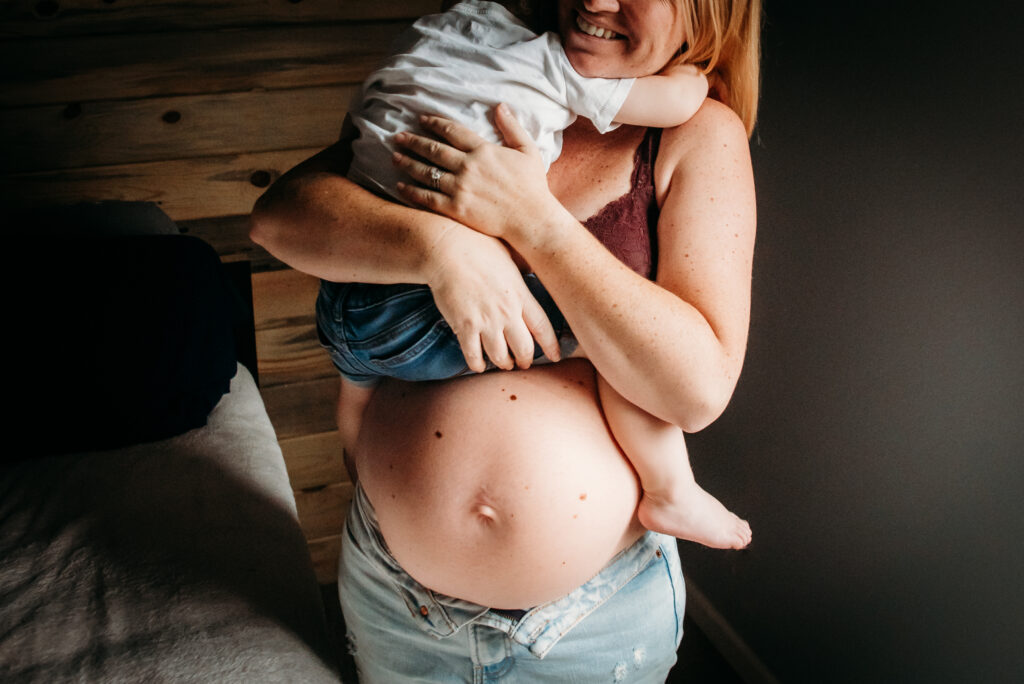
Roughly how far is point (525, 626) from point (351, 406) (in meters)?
0.38

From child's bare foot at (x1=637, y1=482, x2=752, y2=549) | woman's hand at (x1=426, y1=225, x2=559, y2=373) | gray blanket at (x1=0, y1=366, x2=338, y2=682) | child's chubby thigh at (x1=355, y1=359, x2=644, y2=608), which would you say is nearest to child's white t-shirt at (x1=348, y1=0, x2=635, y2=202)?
woman's hand at (x1=426, y1=225, x2=559, y2=373)

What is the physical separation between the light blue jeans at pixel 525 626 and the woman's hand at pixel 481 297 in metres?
0.32

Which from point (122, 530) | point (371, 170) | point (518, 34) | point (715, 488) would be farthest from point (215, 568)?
point (715, 488)

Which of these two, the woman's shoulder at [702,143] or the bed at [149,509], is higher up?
the woman's shoulder at [702,143]

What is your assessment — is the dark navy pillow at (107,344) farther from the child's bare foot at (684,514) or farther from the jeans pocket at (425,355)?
the child's bare foot at (684,514)

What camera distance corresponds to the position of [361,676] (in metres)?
1.05

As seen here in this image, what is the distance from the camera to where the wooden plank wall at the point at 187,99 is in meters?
1.46

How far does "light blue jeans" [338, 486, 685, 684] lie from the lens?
0.87 m

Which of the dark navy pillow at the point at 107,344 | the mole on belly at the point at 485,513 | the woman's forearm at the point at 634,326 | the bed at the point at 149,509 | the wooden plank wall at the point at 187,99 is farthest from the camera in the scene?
the wooden plank wall at the point at 187,99

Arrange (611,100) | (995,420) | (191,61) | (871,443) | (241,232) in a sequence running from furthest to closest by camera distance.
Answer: (241,232) → (191,61) → (871,443) → (995,420) → (611,100)

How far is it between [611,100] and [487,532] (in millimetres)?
479

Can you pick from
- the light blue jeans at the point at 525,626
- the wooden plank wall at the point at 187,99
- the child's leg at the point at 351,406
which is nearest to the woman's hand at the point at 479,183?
the child's leg at the point at 351,406

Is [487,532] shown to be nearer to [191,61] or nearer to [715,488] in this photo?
[715,488]

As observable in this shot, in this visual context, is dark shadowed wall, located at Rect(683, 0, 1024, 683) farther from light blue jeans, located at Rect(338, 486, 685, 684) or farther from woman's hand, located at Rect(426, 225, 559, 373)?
woman's hand, located at Rect(426, 225, 559, 373)
